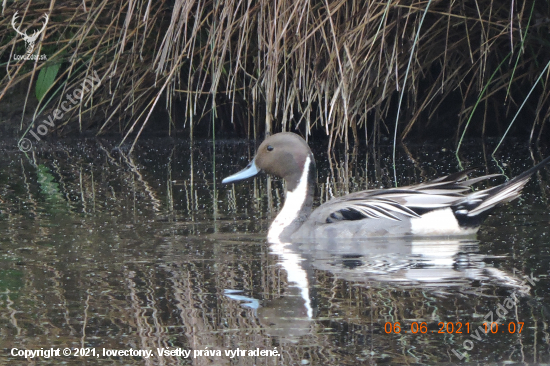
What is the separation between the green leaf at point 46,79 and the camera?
9000 mm

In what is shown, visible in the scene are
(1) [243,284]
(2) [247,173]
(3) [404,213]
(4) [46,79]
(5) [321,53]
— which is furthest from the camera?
(4) [46,79]

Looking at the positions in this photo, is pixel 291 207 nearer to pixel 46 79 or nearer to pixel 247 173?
pixel 247 173

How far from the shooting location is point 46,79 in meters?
9.05

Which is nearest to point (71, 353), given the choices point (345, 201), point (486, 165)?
point (345, 201)

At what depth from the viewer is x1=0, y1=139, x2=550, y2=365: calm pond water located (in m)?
3.01

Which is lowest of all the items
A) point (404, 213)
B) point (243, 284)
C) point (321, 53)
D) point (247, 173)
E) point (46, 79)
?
point (243, 284)

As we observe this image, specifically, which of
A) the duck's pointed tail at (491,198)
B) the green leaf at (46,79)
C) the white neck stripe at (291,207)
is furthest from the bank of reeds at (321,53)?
the duck's pointed tail at (491,198)

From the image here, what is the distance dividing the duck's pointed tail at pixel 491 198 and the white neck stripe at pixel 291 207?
0.96 metres

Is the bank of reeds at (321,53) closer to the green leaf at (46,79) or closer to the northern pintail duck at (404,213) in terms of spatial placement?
the green leaf at (46,79)

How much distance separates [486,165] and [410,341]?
4536 millimetres

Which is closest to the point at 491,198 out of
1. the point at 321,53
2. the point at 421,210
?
the point at 421,210

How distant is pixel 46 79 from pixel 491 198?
18.4 feet

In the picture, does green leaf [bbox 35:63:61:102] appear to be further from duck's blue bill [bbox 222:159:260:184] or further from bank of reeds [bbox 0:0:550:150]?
duck's blue bill [bbox 222:159:260:184]

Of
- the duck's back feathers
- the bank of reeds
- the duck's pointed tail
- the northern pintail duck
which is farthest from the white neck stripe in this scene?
the bank of reeds
